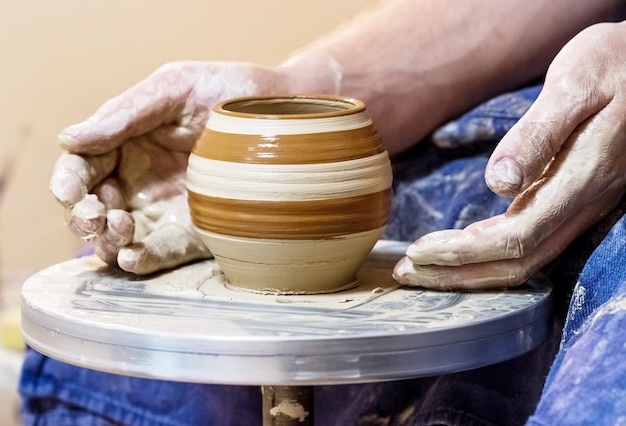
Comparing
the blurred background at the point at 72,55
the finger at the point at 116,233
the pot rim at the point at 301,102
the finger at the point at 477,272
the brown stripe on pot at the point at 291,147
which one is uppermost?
the pot rim at the point at 301,102

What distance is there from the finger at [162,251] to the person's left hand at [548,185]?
272 millimetres

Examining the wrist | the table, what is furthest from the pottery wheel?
the wrist

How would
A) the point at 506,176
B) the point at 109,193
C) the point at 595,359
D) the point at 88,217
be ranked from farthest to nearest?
1. the point at 109,193
2. the point at 88,217
3. the point at 506,176
4. the point at 595,359

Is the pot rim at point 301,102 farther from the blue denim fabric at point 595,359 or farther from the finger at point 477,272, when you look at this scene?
the blue denim fabric at point 595,359

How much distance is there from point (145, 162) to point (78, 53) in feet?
6.22

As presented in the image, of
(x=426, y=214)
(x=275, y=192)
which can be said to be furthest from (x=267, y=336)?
(x=426, y=214)

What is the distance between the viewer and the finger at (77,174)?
108 cm

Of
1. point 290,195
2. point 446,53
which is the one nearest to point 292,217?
point 290,195

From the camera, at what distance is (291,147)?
3.17 ft

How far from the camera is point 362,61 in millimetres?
1393

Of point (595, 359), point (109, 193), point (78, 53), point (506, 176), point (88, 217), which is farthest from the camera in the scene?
point (78, 53)

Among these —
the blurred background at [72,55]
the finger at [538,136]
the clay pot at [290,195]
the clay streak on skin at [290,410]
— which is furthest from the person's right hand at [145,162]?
the blurred background at [72,55]

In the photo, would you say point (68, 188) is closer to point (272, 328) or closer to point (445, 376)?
point (272, 328)

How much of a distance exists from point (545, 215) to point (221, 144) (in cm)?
36
